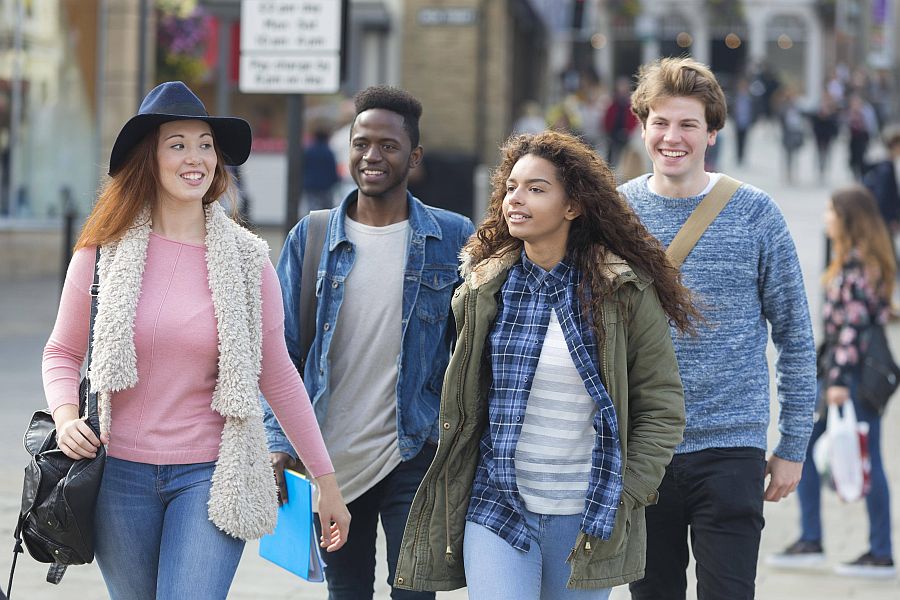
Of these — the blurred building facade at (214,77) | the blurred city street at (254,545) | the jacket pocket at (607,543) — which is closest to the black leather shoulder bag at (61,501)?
the jacket pocket at (607,543)

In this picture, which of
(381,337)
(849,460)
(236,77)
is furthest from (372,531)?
(236,77)

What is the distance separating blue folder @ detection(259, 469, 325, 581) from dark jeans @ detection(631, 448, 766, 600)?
103 centimetres

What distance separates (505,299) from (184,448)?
859 millimetres

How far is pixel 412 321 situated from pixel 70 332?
1029 millimetres

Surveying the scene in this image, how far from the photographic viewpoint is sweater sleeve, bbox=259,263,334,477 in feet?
12.3

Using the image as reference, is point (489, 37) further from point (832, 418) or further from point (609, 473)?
point (609, 473)

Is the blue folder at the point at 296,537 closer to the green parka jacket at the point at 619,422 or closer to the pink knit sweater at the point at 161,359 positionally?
the green parka jacket at the point at 619,422

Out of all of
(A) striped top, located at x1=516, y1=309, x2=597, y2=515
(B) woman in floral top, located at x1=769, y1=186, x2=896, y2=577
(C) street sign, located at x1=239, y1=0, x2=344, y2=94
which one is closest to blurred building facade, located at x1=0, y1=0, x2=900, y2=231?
(C) street sign, located at x1=239, y1=0, x2=344, y2=94

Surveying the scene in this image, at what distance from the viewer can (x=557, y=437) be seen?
3537 mm

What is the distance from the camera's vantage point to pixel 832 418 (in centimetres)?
699

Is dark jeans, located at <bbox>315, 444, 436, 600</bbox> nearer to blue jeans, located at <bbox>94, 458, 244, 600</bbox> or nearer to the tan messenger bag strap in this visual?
blue jeans, located at <bbox>94, 458, 244, 600</bbox>

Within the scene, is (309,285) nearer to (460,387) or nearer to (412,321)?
(412,321)

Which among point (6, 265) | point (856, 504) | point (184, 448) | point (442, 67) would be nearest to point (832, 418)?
point (856, 504)

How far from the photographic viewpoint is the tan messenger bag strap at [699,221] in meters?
4.18
